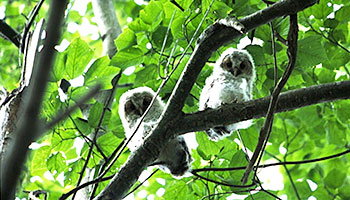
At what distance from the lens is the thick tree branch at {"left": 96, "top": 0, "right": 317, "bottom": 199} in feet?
4.29

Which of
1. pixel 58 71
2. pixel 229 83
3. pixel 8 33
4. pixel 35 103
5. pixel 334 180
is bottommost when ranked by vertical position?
pixel 35 103

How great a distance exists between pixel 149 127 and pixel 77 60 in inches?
19.3

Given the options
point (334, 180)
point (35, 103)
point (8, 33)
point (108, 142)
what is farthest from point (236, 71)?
point (35, 103)

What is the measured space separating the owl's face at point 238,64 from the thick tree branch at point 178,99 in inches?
33.5

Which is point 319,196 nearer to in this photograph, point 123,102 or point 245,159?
point 245,159

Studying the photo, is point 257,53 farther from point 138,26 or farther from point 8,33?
point 8,33

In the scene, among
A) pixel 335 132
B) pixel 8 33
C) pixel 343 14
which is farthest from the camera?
pixel 335 132

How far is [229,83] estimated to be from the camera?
2260 millimetres

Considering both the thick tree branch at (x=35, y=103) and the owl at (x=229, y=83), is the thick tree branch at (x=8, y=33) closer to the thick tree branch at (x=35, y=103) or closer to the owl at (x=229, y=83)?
the owl at (x=229, y=83)

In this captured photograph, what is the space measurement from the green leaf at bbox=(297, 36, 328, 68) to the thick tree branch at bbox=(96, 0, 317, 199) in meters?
0.63

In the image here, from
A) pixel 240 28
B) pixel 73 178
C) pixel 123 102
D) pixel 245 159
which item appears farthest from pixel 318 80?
pixel 73 178

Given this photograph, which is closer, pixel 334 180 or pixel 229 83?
pixel 229 83

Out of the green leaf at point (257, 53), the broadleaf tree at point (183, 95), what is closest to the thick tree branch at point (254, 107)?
the broadleaf tree at point (183, 95)

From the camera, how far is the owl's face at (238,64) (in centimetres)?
239
